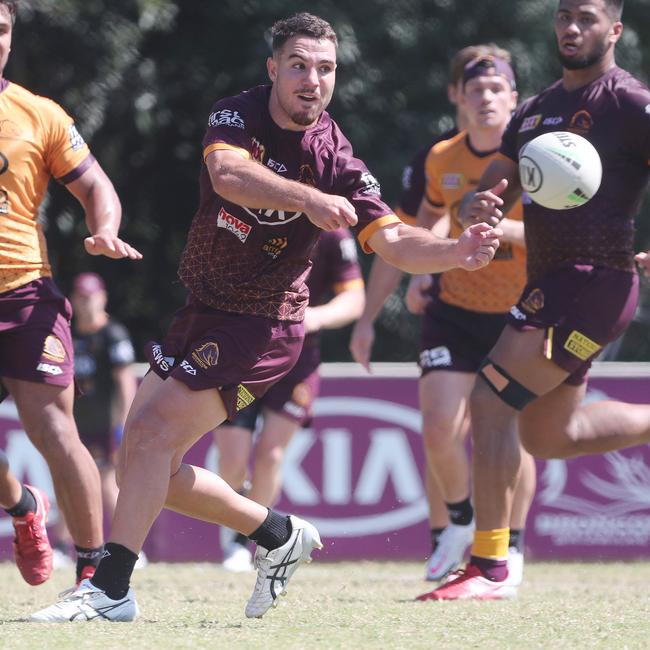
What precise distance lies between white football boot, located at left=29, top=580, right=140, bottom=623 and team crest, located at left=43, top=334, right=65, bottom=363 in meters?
1.22

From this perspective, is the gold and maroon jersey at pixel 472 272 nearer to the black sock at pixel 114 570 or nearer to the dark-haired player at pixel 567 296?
the dark-haired player at pixel 567 296

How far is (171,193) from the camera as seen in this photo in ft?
42.9

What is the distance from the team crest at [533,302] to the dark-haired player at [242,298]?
107 cm

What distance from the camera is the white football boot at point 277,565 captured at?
532 centimetres

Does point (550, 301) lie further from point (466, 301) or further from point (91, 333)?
point (91, 333)

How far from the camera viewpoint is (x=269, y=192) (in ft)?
15.6

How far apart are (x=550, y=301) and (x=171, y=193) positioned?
7616 mm

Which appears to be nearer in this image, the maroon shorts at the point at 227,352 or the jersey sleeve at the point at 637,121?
the maroon shorts at the point at 227,352

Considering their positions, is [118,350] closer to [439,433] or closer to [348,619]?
[439,433]

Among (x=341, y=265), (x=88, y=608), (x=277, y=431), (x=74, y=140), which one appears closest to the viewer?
(x=88, y=608)

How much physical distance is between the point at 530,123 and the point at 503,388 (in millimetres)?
1234

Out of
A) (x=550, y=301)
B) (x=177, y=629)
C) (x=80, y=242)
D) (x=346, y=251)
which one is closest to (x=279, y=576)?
(x=177, y=629)

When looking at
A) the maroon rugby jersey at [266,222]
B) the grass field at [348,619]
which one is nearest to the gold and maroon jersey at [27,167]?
the maroon rugby jersey at [266,222]

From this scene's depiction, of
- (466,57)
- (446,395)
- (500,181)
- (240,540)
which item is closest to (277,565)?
(500,181)
